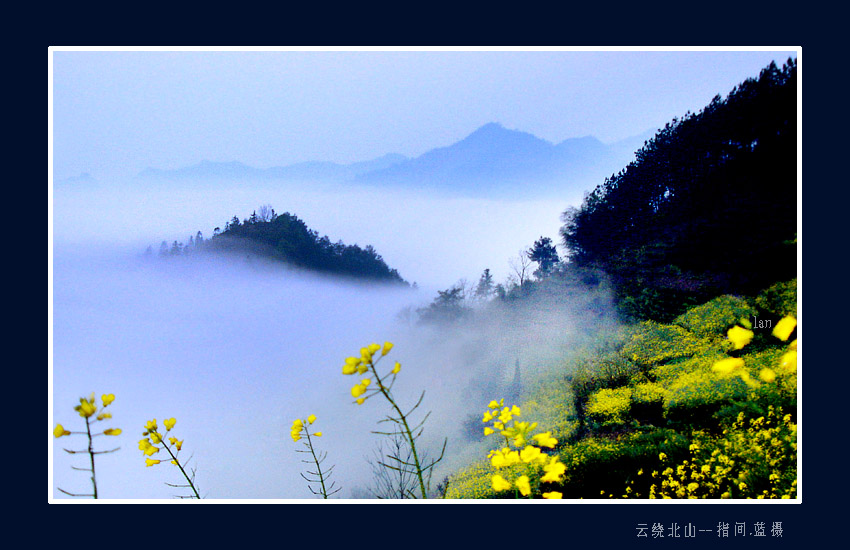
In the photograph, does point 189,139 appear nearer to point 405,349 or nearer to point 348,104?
point 348,104

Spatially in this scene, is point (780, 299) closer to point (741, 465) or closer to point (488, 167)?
point (741, 465)

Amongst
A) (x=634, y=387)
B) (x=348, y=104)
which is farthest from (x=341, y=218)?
(x=634, y=387)

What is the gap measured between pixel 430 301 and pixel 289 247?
2.84 ft

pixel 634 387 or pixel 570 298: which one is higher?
pixel 570 298

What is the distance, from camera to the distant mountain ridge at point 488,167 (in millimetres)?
2697

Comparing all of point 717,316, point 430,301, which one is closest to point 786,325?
point 717,316

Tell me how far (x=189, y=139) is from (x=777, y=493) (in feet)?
11.0

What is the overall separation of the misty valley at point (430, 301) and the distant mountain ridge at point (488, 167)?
12mm

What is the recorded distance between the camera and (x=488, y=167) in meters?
2.73

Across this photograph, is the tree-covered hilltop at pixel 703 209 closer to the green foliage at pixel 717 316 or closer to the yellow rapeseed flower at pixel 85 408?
the green foliage at pixel 717 316

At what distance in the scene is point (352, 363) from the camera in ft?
4.64

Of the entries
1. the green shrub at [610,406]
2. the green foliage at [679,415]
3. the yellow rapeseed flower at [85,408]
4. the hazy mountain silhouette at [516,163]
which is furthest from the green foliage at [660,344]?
the yellow rapeseed flower at [85,408]

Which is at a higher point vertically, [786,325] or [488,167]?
[488,167]

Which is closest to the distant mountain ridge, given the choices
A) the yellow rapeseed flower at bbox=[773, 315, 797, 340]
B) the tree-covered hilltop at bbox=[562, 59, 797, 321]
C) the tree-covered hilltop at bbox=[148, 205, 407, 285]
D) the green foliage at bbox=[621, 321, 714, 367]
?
the tree-covered hilltop at bbox=[562, 59, 797, 321]
